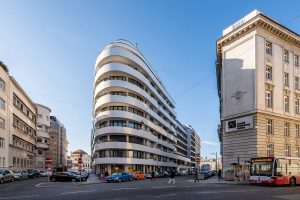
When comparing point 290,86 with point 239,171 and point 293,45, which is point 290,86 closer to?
point 293,45

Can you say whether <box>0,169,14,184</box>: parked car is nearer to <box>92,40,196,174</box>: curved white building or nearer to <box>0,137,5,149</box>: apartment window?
<box>0,137,5,149</box>: apartment window

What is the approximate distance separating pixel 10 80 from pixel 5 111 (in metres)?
6.61

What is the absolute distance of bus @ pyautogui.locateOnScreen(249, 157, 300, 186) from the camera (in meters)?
29.6

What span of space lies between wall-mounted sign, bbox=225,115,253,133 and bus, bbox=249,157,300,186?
9.45 m

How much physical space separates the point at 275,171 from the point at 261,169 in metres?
1.37

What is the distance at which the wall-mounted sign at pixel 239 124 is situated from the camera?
40.8m

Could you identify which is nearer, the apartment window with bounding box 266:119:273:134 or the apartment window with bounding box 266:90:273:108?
the apartment window with bounding box 266:119:273:134

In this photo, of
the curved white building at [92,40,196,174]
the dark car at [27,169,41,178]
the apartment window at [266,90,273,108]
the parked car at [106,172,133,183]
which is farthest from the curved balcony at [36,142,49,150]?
the apartment window at [266,90,273,108]

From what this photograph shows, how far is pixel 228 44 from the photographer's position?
4812 centimetres

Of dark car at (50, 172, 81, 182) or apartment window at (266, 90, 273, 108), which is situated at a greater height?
apartment window at (266, 90, 273, 108)

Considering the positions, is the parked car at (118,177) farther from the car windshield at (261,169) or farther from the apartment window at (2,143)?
the apartment window at (2,143)

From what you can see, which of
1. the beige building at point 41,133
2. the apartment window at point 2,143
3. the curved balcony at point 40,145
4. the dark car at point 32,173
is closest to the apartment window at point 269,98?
the apartment window at point 2,143

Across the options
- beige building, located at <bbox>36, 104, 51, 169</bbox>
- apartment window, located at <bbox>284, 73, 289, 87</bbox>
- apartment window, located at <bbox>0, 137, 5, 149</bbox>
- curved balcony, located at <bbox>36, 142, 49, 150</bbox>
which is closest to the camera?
apartment window, located at <bbox>284, 73, 289, 87</bbox>

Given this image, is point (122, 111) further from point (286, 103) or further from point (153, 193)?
point (153, 193)
